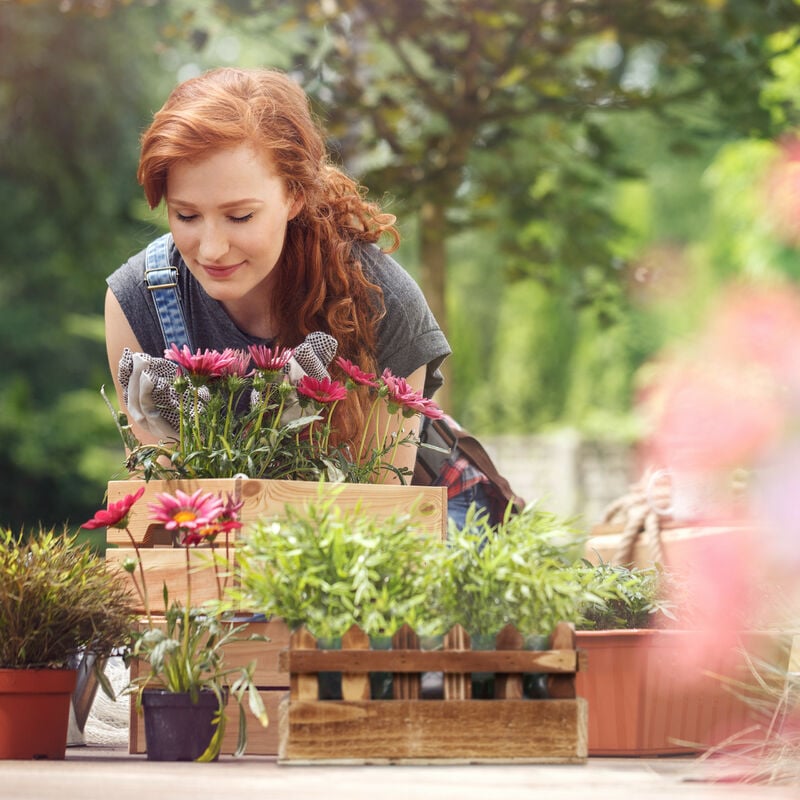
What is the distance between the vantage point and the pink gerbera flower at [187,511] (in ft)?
5.60

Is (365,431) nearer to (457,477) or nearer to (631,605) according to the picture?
(631,605)

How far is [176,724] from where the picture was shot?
1732 mm

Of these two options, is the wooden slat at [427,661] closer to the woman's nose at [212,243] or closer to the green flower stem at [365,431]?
the green flower stem at [365,431]

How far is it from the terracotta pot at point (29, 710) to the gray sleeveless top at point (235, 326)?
2.79 feet

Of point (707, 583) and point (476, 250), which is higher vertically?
point (476, 250)

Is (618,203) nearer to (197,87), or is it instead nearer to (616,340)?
(616,340)

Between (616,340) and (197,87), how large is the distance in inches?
752

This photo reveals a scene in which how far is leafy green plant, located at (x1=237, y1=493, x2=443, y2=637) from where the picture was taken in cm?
160

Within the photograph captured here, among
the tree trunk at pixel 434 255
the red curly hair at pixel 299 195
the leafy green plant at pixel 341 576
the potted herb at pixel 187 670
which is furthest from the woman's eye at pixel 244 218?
the tree trunk at pixel 434 255

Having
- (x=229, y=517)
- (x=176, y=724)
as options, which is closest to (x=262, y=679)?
(x=176, y=724)

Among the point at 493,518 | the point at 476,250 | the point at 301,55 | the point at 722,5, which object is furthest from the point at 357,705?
the point at 476,250

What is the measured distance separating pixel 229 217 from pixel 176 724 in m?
0.91

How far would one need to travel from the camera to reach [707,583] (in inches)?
54.2

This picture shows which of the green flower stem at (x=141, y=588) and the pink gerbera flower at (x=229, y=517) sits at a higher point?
Answer: the pink gerbera flower at (x=229, y=517)
